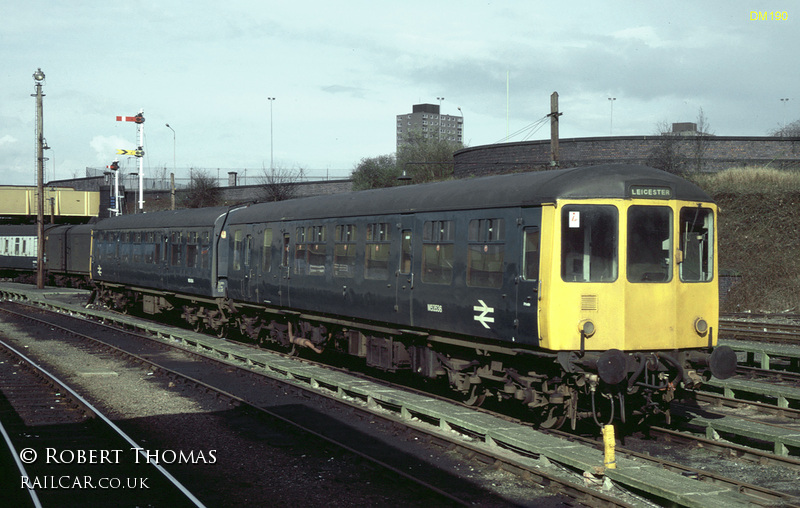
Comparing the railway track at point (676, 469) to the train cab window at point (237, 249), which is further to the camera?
the train cab window at point (237, 249)

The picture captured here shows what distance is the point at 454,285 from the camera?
476 inches

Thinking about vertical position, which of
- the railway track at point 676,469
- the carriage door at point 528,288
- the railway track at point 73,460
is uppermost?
the carriage door at point 528,288

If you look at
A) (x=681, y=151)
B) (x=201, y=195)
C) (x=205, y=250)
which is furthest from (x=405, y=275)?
(x=201, y=195)

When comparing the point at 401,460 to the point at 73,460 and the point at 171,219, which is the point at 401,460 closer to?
the point at 73,460

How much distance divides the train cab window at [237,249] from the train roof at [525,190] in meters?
5.80

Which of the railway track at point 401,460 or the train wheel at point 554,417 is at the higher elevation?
the train wheel at point 554,417

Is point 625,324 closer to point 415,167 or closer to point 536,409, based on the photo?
point 536,409

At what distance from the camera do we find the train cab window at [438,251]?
40.3 ft

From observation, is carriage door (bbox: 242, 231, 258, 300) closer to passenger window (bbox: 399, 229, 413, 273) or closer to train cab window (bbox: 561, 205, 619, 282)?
passenger window (bbox: 399, 229, 413, 273)

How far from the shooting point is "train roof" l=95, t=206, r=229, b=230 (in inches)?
898

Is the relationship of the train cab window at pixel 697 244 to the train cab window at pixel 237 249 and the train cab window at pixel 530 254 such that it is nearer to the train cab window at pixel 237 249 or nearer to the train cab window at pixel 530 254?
the train cab window at pixel 530 254

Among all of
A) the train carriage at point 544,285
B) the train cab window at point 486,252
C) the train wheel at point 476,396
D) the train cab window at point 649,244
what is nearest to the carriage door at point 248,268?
the train carriage at point 544,285

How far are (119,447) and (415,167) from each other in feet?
183

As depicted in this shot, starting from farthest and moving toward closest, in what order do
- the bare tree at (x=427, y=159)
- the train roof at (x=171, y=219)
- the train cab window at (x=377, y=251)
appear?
the bare tree at (x=427, y=159) < the train roof at (x=171, y=219) < the train cab window at (x=377, y=251)
